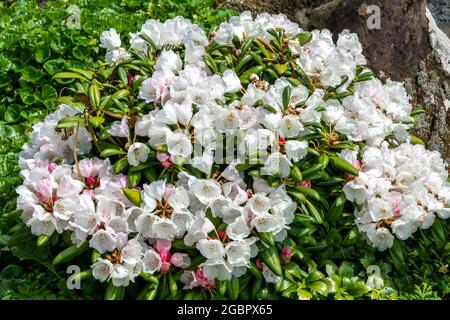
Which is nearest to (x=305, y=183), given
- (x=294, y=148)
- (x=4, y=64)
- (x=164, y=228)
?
(x=294, y=148)

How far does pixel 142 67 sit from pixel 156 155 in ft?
1.75

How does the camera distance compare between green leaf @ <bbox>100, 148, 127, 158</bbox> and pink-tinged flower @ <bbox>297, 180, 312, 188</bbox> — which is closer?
green leaf @ <bbox>100, 148, 127, 158</bbox>

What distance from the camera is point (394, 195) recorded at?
3205 mm

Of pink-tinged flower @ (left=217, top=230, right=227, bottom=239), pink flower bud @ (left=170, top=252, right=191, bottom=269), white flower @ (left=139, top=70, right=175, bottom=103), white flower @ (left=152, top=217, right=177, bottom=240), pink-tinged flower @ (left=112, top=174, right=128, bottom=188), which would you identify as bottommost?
pink flower bud @ (left=170, top=252, right=191, bottom=269)

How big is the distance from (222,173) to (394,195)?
0.81m

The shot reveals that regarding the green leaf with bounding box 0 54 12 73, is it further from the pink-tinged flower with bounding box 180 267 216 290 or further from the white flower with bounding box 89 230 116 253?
the pink-tinged flower with bounding box 180 267 216 290

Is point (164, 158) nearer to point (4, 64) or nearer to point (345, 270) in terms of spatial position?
point (345, 270)

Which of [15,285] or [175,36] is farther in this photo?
[175,36]

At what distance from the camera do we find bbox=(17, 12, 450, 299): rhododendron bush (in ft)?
9.38

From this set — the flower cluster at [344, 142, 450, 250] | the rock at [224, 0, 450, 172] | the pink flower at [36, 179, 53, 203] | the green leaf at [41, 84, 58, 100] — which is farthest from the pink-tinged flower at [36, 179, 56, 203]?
the rock at [224, 0, 450, 172]

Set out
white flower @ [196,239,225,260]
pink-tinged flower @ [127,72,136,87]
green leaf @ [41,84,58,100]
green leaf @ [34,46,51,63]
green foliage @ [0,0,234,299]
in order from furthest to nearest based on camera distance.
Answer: green leaf @ [34,46,51,63]
green leaf @ [41,84,58,100]
green foliage @ [0,0,234,299]
pink-tinged flower @ [127,72,136,87]
white flower @ [196,239,225,260]
